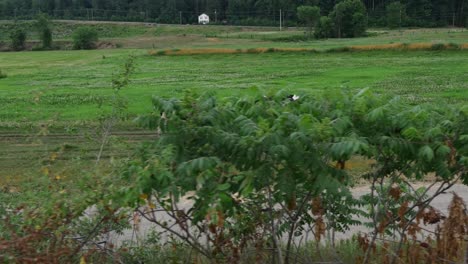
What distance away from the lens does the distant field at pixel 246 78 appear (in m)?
24.2

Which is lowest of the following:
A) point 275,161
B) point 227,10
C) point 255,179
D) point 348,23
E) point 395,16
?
point 255,179

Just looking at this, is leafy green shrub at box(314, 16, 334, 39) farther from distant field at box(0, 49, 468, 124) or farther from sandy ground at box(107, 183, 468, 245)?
sandy ground at box(107, 183, 468, 245)

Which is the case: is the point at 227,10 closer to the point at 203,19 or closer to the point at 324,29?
the point at 203,19

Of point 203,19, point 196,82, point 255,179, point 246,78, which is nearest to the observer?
point 255,179

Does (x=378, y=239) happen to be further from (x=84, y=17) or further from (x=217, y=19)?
(x=84, y=17)

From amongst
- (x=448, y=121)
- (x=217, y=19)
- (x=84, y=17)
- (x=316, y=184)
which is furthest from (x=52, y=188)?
(x=84, y=17)

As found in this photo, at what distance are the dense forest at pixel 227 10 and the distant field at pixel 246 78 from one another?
71456 mm

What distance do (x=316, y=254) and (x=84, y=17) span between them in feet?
508

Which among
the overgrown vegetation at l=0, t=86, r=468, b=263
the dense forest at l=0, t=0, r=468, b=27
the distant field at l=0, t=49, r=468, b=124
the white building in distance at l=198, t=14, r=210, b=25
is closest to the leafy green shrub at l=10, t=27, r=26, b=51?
the distant field at l=0, t=49, r=468, b=124

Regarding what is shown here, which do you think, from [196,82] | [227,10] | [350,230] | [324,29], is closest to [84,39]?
[324,29]

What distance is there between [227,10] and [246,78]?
115 m

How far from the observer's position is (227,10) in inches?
5768

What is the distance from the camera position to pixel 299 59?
48031mm

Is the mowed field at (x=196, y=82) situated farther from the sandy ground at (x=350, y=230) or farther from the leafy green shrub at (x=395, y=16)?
the leafy green shrub at (x=395, y=16)
